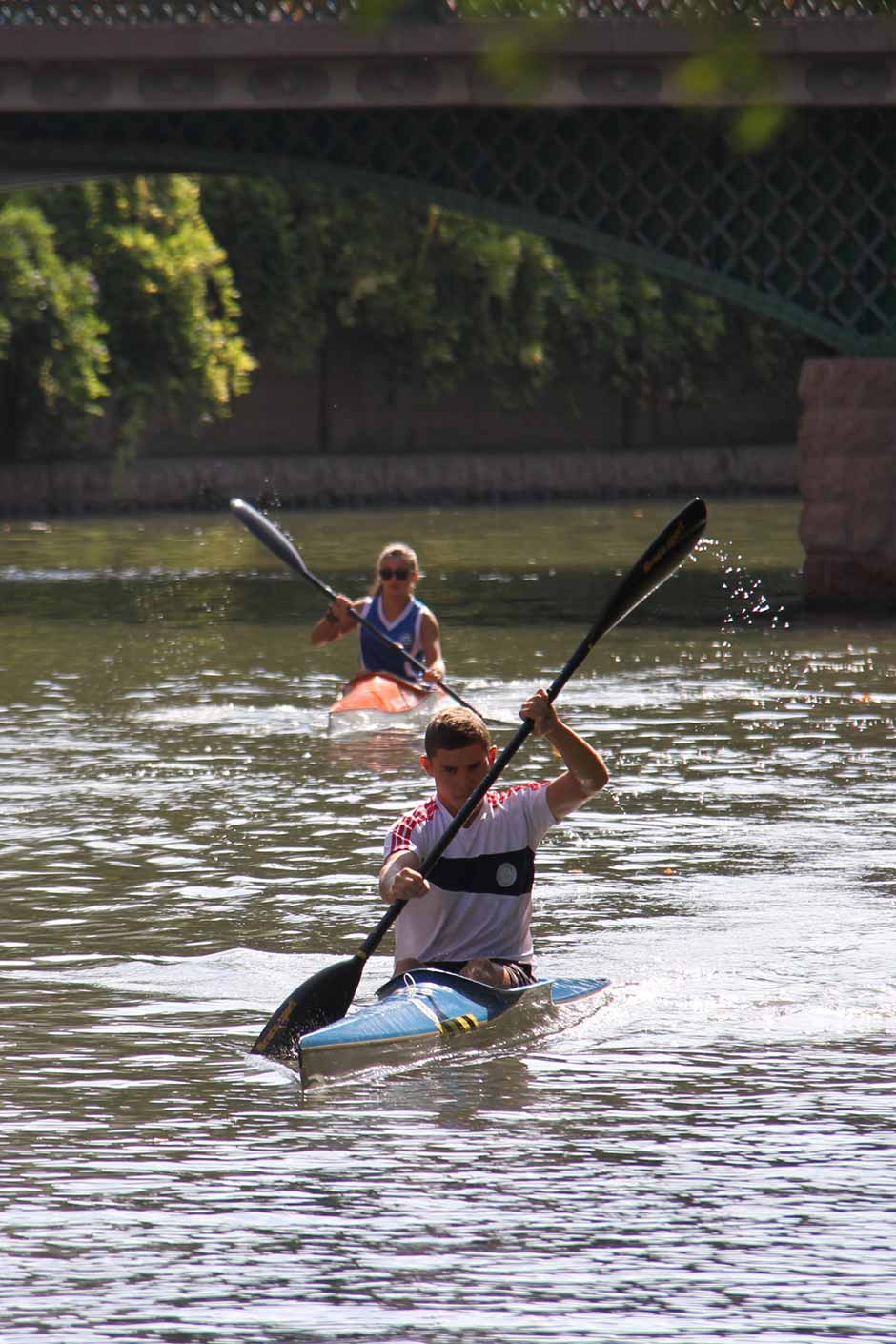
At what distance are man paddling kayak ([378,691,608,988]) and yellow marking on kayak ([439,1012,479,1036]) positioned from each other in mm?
245

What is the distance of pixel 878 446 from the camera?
86.3ft

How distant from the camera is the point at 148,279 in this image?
148ft

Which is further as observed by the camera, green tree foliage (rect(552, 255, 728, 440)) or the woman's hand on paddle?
green tree foliage (rect(552, 255, 728, 440))

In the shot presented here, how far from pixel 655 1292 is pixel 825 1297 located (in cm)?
37

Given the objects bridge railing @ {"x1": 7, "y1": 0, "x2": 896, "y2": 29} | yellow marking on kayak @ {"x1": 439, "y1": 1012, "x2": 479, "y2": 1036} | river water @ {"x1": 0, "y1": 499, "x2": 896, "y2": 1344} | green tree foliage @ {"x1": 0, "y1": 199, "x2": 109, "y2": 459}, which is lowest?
river water @ {"x1": 0, "y1": 499, "x2": 896, "y2": 1344}

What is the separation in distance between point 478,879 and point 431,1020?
1.91 ft

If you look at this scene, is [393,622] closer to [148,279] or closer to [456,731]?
[456,731]

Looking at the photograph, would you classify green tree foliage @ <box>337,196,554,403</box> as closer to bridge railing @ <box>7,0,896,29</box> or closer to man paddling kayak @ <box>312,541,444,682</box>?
bridge railing @ <box>7,0,896,29</box>

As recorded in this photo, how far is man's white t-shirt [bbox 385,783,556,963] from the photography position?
29.6 ft

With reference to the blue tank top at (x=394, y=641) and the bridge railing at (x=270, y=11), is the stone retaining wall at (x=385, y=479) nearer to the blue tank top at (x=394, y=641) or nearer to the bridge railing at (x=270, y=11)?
the bridge railing at (x=270, y=11)

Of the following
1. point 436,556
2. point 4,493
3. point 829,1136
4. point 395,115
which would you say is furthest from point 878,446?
point 4,493

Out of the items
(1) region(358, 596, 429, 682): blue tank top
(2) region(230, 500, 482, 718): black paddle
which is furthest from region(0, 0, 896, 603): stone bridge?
(2) region(230, 500, 482, 718): black paddle

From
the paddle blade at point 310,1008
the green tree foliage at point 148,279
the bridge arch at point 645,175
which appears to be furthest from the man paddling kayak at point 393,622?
the green tree foliage at point 148,279

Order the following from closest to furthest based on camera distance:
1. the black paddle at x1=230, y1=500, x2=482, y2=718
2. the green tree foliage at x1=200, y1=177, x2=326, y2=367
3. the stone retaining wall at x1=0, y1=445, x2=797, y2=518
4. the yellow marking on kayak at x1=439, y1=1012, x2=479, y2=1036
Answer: the yellow marking on kayak at x1=439, y1=1012, x2=479, y2=1036 < the black paddle at x1=230, y1=500, x2=482, y2=718 < the stone retaining wall at x1=0, y1=445, x2=797, y2=518 < the green tree foliage at x1=200, y1=177, x2=326, y2=367
